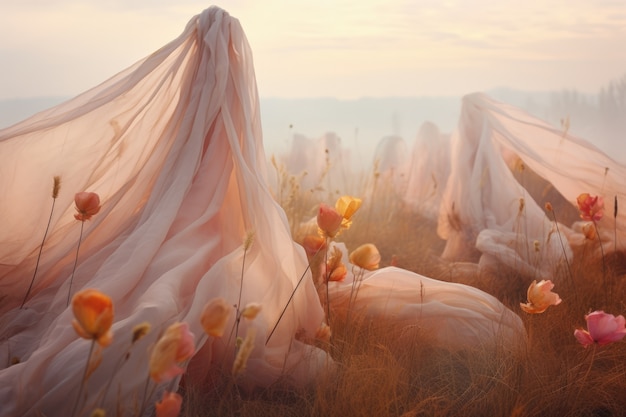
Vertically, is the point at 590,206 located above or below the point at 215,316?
below

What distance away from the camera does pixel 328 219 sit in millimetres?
1655

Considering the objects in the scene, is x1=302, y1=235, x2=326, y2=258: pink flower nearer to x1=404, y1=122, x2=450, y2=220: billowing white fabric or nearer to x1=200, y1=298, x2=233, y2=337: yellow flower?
x1=200, y1=298, x2=233, y2=337: yellow flower

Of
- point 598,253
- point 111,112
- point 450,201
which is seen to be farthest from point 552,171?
point 111,112

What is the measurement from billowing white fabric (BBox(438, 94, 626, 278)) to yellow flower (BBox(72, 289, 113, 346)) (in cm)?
220

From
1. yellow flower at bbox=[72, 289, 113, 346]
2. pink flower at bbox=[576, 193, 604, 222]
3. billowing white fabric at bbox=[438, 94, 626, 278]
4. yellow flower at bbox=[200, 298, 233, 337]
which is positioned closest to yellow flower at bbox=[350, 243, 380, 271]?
yellow flower at bbox=[200, 298, 233, 337]

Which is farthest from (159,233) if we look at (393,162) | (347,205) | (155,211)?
(393,162)

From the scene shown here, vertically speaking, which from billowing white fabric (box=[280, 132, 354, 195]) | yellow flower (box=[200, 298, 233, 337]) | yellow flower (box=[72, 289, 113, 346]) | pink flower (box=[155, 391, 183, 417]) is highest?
yellow flower (box=[72, 289, 113, 346])

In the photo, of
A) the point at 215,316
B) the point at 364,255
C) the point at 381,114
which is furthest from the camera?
the point at 381,114

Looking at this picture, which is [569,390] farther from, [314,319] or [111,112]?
[111,112]

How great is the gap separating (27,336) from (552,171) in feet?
7.75

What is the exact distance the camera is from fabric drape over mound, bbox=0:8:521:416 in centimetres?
171

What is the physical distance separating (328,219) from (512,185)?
2.28m

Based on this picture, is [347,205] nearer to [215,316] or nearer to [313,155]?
[215,316]

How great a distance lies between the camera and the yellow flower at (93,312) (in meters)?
1.01
